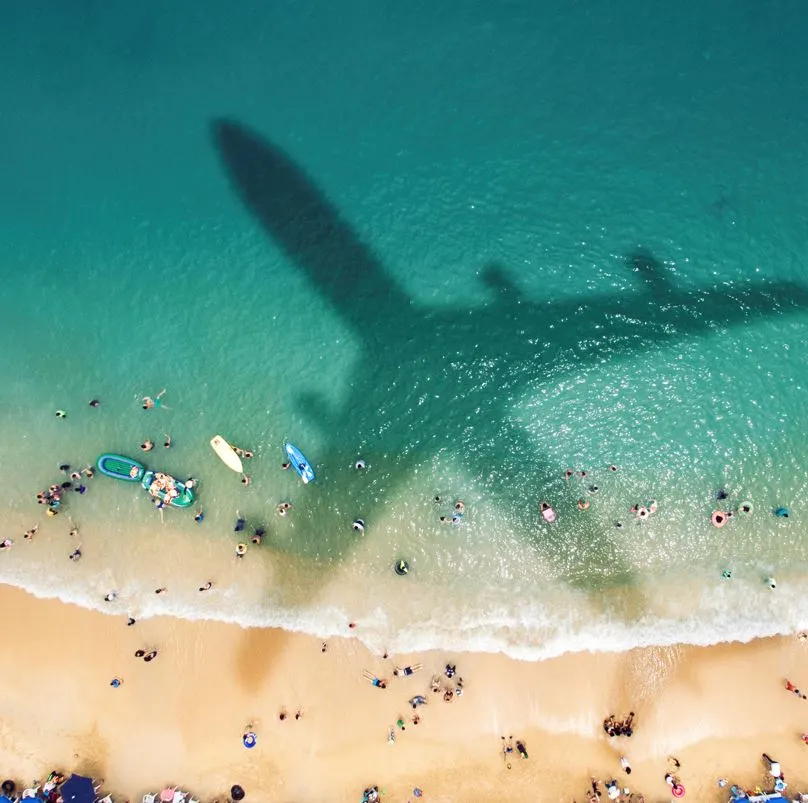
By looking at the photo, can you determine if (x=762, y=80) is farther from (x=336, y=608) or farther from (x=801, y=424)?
(x=336, y=608)

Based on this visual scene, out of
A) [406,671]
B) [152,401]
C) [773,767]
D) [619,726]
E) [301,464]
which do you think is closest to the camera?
[773,767]

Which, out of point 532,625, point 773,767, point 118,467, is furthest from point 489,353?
point 773,767

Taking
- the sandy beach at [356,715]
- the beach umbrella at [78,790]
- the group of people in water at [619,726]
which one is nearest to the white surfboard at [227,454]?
the sandy beach at [356,715]

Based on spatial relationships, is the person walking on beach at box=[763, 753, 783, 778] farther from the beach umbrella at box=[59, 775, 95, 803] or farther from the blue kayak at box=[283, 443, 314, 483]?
the beach umbrella at box=[59, 775, 95, 803]

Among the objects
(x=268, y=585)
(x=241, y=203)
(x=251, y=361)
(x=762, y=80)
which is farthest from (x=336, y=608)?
(x=762, y=80)

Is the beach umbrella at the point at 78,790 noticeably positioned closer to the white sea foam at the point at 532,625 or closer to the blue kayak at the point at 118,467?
the white sea foam at the point at 532,625

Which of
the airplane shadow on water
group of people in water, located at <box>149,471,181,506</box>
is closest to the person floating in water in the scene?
group of people in water, located at <box>149,471,181,506</box>

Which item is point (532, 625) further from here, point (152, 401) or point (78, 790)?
point (152, 401)
